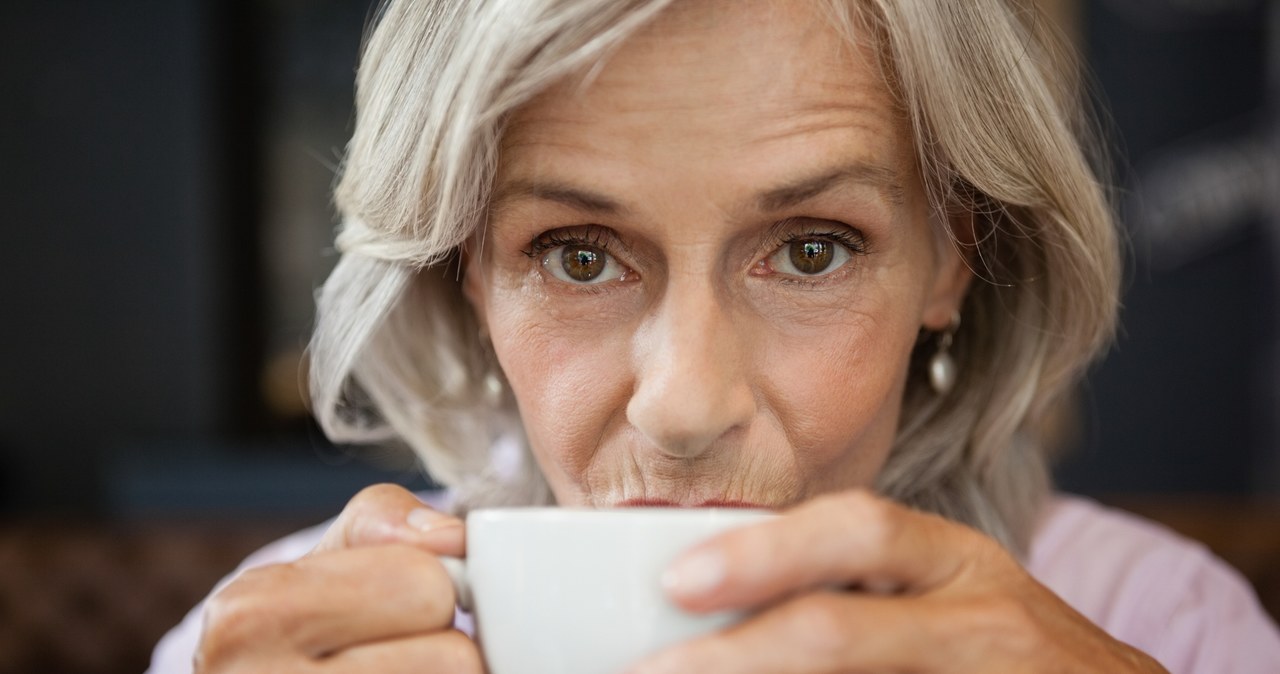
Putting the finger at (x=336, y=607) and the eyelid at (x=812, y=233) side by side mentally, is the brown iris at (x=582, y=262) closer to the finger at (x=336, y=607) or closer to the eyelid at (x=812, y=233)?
the eyelid at (x=812, y=233)

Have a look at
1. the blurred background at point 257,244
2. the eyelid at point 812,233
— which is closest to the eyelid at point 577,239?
the eyelid at point 812,233

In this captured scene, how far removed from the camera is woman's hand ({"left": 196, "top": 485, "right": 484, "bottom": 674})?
70 cm

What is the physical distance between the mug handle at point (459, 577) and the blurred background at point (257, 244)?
2943mm

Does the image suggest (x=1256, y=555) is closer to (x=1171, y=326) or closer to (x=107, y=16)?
(x=1171, y=326)

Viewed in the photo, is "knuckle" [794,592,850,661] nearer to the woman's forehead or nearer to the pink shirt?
the woman's forehead

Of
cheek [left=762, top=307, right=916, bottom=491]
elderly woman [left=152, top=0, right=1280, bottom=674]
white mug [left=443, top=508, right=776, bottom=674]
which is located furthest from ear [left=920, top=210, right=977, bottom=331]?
white mug [left=443, top=508, right=776, bottom=674]

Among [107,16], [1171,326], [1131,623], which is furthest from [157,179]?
[1131,623]

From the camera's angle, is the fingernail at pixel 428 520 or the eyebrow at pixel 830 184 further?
the eyebrow at pixel 830 184

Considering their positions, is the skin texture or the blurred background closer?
the skin texture

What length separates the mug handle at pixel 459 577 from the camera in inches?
28.2

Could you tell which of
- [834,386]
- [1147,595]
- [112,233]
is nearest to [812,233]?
[834,386]

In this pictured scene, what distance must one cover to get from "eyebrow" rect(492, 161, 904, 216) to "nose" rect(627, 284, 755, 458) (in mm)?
84

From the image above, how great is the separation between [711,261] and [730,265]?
0.14 ft

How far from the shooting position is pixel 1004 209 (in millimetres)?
1037
